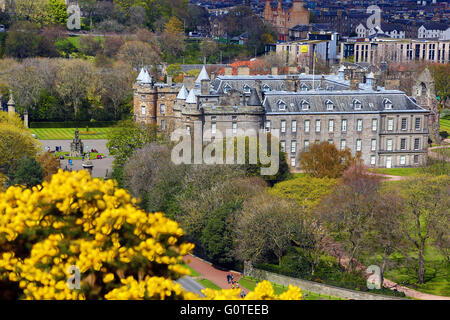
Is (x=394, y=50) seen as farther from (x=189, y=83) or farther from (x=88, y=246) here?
(x=88, y=246)

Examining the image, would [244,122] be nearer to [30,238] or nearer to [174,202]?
[174,202]

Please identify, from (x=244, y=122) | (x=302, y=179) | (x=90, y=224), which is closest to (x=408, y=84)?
(x=244, y=122)

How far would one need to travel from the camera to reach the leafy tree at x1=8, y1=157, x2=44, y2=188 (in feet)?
225

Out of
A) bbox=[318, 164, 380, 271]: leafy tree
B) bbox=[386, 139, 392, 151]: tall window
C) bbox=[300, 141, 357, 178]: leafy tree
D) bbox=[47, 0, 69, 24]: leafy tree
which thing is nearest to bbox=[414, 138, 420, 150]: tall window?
bbox=[386, 139, 392, 151]: tall window

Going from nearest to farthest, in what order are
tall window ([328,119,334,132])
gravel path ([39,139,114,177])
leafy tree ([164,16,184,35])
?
1. gravel path ([39,139,114,177])
2. tall window ([328,119,334,132])
3. leafy tree ([164,16,184,35])

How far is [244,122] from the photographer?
8188cm

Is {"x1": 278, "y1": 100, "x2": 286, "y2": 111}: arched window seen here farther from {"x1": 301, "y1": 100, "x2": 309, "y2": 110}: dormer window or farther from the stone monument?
the stone monument

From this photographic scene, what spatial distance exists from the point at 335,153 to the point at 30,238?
4835cm

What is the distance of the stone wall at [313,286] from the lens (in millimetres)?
49656

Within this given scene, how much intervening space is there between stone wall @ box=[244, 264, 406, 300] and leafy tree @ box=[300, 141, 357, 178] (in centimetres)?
1662

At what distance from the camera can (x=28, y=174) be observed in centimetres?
6906

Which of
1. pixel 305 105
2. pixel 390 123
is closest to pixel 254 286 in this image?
pixel 305 105

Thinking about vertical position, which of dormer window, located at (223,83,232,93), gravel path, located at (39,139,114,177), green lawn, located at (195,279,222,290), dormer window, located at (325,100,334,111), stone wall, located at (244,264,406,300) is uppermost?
dormer window, located at (223,83,232,93)

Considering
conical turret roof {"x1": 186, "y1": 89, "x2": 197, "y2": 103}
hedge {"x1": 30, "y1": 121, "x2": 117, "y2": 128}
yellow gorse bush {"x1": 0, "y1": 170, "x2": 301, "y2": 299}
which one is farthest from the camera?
hedge {"x1": 30, "y1": 121, "x2": 117, "y2": 128}
